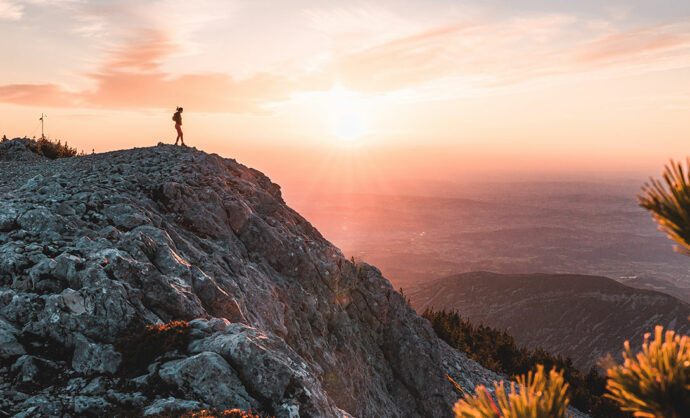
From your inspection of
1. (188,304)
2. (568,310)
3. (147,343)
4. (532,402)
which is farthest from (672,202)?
(568,310)

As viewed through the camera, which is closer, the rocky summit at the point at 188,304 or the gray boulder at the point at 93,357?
the rocky summit at the point at 188,304

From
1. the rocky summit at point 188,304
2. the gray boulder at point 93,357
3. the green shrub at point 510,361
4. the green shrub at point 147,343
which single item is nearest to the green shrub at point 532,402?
the rocky summit at point 188,304

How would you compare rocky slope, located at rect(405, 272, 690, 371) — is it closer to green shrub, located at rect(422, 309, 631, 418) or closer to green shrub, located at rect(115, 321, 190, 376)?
green shrub, located at rect(422, 309, 631, 418)

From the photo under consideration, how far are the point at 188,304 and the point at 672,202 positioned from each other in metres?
11.8

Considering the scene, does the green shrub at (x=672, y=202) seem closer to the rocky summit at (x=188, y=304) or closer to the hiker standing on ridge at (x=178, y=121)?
the rocky summit at (x=188, y=304)

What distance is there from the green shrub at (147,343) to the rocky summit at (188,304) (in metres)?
0.05

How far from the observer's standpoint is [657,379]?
3895 millimetres

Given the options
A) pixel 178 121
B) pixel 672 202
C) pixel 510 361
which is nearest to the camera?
pixel 672 202

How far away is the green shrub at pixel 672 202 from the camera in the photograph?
3770 mm

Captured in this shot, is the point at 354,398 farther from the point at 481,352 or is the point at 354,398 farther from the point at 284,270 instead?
the point at 481,352

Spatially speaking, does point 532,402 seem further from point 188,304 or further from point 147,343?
point 188,304

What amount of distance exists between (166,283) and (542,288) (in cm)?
18809

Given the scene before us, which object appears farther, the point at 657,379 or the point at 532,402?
the point at 532,402

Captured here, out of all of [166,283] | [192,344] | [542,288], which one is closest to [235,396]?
[192,344]
